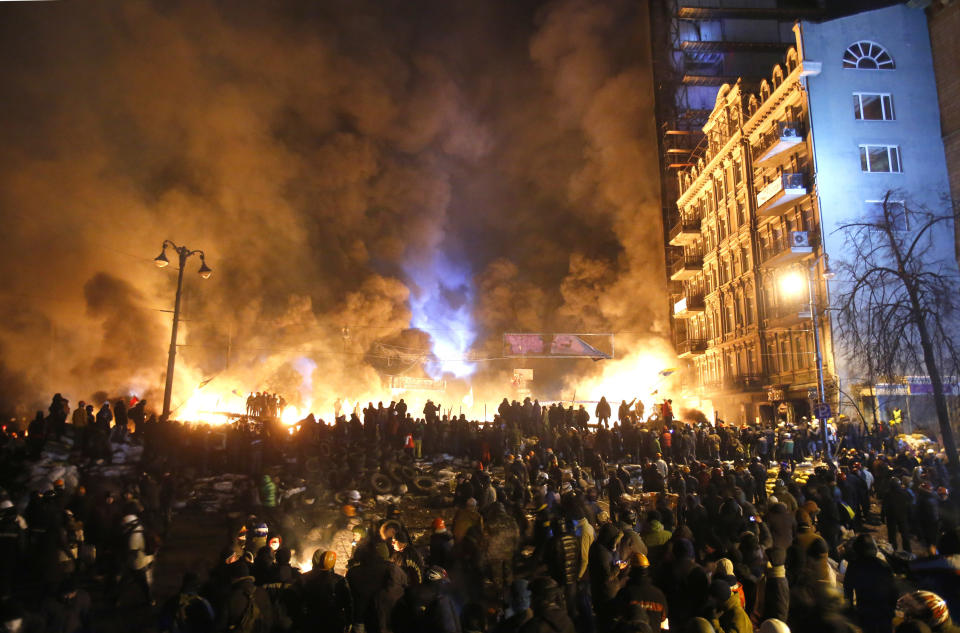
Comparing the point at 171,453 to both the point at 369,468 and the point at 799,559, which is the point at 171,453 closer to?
the point at 369,468

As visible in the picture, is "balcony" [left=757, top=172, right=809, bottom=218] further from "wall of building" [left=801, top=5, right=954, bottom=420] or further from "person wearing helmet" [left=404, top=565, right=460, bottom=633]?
"person wearing helmet" [left=404, top=565, right=460, bottom=633]

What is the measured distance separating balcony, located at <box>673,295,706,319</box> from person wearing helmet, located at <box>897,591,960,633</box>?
44.9 meters

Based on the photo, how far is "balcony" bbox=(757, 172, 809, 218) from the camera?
3250 cm

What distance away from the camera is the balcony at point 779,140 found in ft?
109

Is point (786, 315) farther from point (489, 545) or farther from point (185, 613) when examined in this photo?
point (185, 613)

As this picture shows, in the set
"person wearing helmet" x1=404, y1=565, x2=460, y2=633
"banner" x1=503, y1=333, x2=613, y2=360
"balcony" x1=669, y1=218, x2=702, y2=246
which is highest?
"balcony" x1=669, y1=218, x2=702, y2=246

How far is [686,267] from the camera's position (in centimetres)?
4816

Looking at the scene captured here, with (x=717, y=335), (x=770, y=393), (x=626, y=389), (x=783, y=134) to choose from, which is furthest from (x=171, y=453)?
(x=626, y=389)

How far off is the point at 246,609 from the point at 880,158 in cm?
3732

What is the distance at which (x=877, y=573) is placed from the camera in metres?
6.23

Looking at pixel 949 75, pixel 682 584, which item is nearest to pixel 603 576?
pixel 682 584

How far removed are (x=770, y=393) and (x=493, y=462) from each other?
2086 centimetres

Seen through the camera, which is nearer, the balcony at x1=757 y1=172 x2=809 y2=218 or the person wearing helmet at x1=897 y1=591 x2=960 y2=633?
the person wearing helmet at x1=897 y1=591 x2=960 y2=633

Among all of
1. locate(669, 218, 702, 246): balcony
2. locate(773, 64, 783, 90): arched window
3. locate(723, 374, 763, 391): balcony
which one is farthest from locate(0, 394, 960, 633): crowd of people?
locate(669, 218, 702, 246): balcony
